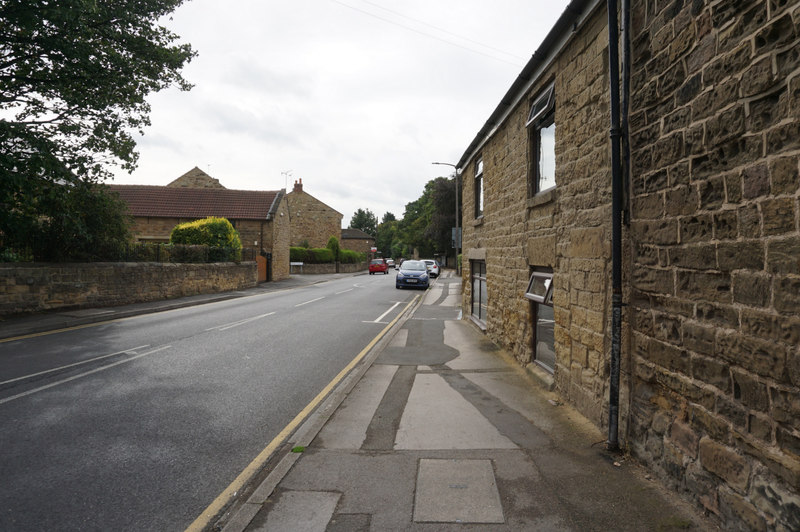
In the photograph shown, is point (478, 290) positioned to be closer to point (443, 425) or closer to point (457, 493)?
point (443, 425)

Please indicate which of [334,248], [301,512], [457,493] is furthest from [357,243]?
[301,512]

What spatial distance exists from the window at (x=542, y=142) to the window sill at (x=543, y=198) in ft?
0.64

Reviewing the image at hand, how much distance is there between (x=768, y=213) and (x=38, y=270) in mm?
16149

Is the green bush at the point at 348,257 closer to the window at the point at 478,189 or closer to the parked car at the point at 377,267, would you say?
the parked car at the point at 377,267

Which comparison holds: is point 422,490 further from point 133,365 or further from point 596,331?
point 133,365

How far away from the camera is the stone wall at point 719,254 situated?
2.46m

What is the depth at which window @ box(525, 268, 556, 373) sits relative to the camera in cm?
635

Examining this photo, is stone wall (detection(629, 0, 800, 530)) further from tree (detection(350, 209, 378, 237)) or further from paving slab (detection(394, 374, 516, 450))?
tree (detection(350, 209, 378, 237))

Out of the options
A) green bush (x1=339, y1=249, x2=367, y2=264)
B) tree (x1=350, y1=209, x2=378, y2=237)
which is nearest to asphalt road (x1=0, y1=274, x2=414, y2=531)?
green bush (x1=339, y1=249, x2=367, y2=264)

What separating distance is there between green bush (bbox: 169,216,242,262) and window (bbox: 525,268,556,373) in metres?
18.6

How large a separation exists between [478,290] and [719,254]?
953cm

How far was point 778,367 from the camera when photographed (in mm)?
2473

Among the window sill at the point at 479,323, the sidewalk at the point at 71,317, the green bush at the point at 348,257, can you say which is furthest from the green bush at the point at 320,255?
the window sill at the point at 479,323

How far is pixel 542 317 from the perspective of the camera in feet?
23.3
